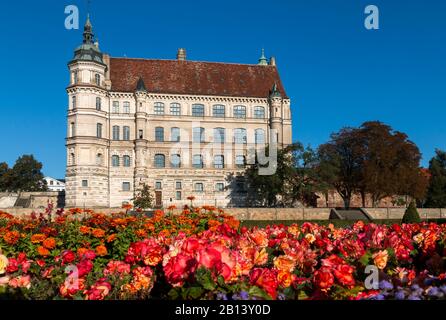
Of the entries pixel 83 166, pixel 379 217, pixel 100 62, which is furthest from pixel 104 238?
pixel 100 62

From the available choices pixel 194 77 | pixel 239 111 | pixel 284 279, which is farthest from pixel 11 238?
pixel 194 77

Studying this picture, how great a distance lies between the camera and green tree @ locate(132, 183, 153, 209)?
43.5m

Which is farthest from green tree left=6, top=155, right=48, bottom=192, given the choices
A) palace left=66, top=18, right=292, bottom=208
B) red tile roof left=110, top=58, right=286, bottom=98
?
red tile roof left=110, top=58, right=286, bottom=98

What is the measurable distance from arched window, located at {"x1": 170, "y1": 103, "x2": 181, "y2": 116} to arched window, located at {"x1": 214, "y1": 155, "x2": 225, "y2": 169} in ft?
23.3

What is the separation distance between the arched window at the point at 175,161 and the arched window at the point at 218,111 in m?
6.89

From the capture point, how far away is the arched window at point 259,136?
56.2m

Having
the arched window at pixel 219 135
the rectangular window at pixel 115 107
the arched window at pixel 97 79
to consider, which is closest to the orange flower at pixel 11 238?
the arched window at pixel 97 79

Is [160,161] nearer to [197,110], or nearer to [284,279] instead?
[197,110]

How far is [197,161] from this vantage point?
54.8 m

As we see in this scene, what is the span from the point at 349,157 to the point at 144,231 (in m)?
46.7

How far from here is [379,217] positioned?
41031 millimetres

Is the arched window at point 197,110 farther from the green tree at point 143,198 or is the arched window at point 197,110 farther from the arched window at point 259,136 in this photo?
the green tree at point 143,198

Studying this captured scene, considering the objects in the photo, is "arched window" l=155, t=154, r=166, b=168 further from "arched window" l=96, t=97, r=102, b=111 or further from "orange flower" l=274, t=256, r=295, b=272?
"orange flower" l=274, t=256, r=295, b=272
